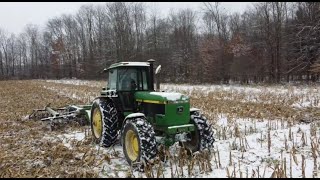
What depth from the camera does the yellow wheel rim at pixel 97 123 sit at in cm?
889

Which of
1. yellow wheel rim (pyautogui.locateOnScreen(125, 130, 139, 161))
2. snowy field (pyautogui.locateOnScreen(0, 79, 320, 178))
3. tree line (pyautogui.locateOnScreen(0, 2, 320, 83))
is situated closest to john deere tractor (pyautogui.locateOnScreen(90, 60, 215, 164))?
yellow wheel rim (pyautogui.locateOnScreen(125, 130, 139, 161))

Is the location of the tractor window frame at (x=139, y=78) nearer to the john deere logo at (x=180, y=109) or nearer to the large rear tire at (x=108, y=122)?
the large rear tire at (x=108, y=122)

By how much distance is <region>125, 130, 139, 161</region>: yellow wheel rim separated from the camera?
686 cm

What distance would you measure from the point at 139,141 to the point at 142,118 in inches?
23.8

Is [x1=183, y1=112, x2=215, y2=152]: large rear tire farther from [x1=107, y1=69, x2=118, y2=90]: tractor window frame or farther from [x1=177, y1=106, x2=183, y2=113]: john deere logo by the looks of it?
[x1=107, y1=69, x2=118, y2=90]: tractor window frame

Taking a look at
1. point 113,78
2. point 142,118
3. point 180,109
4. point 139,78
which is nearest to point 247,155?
point 180,109

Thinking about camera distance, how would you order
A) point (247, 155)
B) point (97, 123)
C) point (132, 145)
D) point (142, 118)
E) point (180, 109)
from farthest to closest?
→ point (97, 123) → point (247, 155) → point (180, 109) → point (132, 145) → point (142, 118)

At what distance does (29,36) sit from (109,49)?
56.0m

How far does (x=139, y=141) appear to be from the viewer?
6.48 m

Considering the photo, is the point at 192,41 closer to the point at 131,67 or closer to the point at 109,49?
the point at 109,49

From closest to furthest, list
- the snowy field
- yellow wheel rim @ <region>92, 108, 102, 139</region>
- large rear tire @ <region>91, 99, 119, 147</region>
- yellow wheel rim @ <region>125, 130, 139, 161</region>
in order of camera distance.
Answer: the snowy field → yellow wheel rim @ <region>125, 130, 139, 161</region> → large rear tire @ <region>91, 99, 119, 147</region> → yellow wheel rim @ <region>92, 108, 102, 139</region>

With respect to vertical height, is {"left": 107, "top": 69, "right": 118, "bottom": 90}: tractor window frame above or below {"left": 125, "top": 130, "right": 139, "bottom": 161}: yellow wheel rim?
above

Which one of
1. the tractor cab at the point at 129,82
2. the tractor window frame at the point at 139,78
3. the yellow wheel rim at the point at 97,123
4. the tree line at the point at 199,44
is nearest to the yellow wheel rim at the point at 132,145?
the tractor cab at the point at 129,82

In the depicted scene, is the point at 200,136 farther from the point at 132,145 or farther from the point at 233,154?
the point at 132,145
